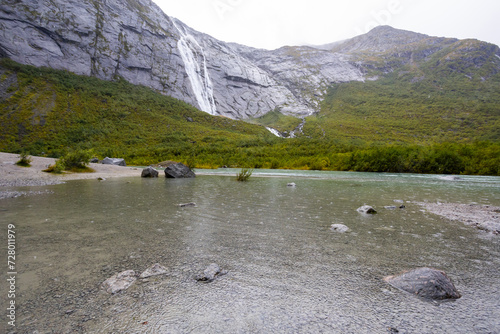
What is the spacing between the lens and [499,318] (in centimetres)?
276

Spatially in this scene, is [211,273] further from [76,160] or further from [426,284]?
[76,160]

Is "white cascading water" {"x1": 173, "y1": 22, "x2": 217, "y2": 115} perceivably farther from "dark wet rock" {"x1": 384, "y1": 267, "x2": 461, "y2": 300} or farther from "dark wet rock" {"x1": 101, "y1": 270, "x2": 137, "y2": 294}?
"dark wet rock" {"x1": 384, "y1": 267, "x2": 461, "y2": 300}

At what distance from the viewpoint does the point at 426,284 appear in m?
3.36

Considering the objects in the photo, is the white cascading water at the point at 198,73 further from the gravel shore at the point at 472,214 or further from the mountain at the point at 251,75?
the gravel shore at the point at 472,214

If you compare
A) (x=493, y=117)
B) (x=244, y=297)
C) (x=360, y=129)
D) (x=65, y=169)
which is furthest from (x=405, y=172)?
(x=493, y=117)

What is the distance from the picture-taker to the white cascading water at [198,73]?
4719 inches

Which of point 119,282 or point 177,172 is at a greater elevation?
point 177,172

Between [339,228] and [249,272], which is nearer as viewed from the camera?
[249,272]

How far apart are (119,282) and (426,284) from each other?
4442mm

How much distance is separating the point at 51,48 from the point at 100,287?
117022 mm

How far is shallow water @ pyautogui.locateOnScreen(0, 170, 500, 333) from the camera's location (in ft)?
8.80

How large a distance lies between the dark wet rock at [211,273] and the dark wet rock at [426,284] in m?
2.66

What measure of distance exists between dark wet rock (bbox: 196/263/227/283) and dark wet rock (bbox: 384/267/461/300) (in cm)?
266

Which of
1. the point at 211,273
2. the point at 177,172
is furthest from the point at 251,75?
the point at 211,273
